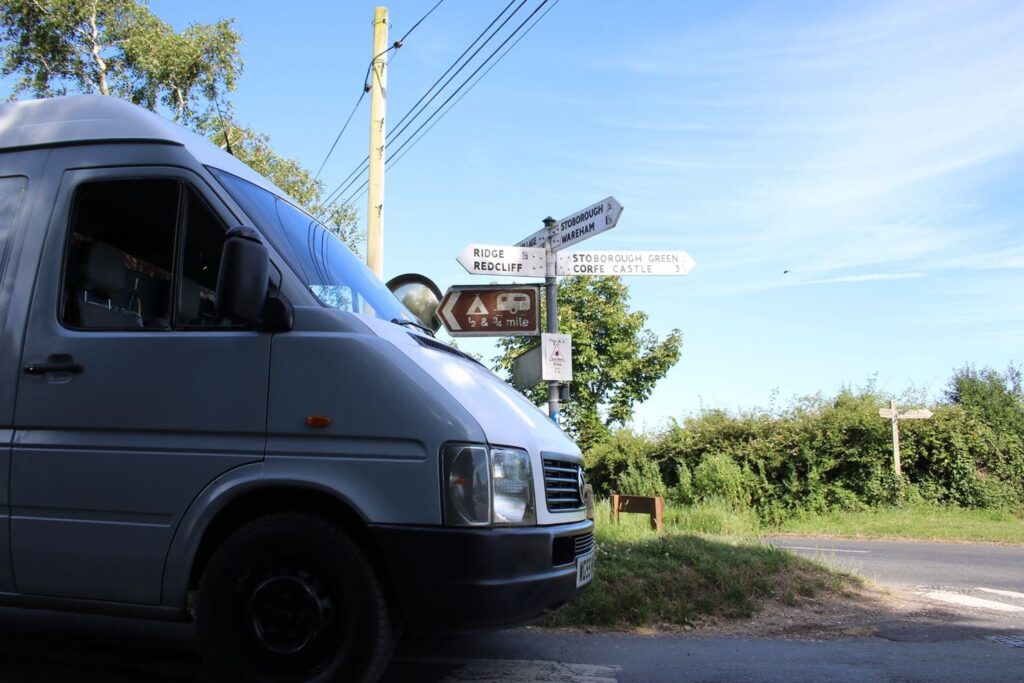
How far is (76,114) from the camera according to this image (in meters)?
3.77

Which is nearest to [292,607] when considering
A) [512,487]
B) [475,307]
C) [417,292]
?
[512,487]

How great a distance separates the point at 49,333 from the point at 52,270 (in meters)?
0.32

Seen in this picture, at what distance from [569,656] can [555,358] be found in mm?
4100

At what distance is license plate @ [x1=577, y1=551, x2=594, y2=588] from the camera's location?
3594 mm

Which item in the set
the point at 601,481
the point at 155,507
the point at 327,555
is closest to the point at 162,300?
the point at 155,507

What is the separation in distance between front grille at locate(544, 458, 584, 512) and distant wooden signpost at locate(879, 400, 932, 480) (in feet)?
56.0

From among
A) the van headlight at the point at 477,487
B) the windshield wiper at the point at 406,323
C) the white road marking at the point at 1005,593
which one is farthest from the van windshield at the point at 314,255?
the white road marking at the point at 1005,593

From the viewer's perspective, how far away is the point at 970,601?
6820mm

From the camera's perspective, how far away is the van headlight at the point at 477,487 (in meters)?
3.01

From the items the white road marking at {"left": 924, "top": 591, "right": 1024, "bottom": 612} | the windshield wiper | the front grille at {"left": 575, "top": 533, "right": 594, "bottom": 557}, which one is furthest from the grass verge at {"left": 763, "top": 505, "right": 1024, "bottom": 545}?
the windshield wiper

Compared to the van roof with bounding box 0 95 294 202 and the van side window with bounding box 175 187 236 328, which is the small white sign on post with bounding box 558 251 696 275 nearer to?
the van roof with bounding box 0 95 294 202

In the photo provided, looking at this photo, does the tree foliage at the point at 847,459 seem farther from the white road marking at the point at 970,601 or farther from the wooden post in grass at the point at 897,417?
the white road marking at the point at 970,601

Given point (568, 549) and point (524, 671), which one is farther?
point (524, 671)

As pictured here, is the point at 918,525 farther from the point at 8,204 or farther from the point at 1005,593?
the point at 8,204
